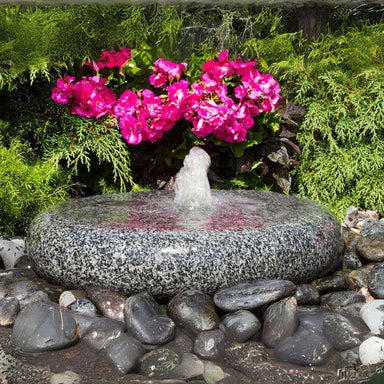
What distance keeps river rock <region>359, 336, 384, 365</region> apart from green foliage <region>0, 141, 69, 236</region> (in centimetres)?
269

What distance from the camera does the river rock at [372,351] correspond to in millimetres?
2473

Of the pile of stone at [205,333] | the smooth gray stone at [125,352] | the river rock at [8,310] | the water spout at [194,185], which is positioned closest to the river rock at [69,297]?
the pile of stone at [205,333]

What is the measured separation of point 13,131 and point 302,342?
320 centimetres

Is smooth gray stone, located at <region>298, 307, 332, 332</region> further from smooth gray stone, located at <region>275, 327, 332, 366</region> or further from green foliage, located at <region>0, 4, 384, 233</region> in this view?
green foliage, located at <region>0, 4, 384, 233</region>

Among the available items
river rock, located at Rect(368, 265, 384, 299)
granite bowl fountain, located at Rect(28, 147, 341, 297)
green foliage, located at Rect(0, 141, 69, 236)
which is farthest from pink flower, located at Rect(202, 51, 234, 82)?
river rock, located at Rect(368, 265, 384, 299)

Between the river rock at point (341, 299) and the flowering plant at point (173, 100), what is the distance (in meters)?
2.02

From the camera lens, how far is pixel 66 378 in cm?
237

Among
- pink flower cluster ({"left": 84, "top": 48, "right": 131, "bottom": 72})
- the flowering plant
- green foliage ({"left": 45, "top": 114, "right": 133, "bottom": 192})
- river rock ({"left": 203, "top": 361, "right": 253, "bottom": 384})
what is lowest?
river rock ({"left": 203, "top": 361, "right": 253, "bottom": 384})

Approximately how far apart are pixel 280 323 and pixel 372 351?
1.32ft

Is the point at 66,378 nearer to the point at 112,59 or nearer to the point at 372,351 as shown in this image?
the point at 372,351

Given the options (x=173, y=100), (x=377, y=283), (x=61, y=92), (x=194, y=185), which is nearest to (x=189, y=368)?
(x=377, y=283)

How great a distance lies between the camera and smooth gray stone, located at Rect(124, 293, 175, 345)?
260cm

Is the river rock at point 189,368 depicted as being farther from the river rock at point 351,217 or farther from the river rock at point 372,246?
the river rock at point 351,217

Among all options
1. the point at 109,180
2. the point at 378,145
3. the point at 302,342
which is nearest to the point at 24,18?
the point at 109,180
